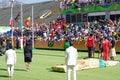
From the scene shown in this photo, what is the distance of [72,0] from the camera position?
4572cm

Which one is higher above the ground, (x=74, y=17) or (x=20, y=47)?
(x=74, y=17)

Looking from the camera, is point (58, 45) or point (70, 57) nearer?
point (70, 57)

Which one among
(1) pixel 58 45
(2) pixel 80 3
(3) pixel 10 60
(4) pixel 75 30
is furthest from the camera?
(2) pixel 80 3

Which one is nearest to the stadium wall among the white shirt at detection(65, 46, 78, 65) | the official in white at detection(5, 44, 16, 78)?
the official in white at detection(5, 44, 16, 78)

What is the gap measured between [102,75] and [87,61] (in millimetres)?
2392

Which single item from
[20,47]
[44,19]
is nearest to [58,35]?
[20,47]

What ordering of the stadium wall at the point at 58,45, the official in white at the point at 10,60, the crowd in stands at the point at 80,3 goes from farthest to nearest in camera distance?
the crowd in stands at the point at 80,3, the stadium wall at the point at 58,45, the official in white at the point at 10,60

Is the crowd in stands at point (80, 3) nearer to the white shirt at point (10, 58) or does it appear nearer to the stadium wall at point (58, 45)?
the stadium wall at point (58, 45)

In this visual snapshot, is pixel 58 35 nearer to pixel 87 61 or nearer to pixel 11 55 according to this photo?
pixel 87 61

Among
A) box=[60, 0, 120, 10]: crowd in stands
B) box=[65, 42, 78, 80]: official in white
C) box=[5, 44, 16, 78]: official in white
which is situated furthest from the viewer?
box=[60, 0, 120, 10]: crowd in stands

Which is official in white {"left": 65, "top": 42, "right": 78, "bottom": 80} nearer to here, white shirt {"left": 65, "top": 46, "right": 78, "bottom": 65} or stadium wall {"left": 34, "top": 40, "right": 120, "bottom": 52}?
white shirt {"left": 65, "top": 46, "right": 78, "bottom": 65}

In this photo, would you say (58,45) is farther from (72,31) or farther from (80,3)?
(80,3)

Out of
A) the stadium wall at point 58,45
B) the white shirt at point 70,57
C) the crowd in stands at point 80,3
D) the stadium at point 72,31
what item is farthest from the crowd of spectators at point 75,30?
the white shirt at point 70,57

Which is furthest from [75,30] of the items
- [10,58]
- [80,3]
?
[10,58]
